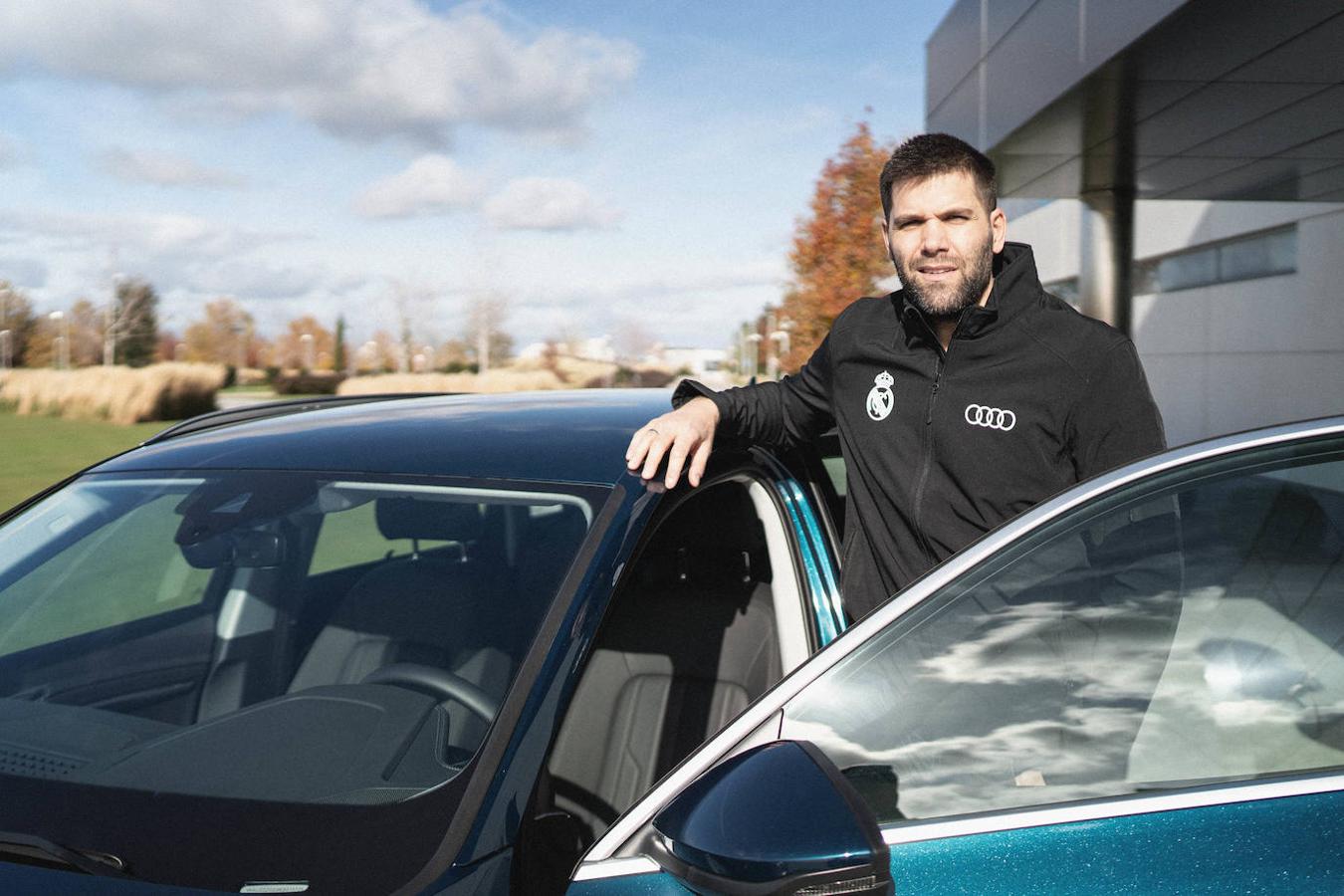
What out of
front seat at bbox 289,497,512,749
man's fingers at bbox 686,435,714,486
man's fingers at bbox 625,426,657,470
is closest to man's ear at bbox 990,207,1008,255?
man's fingers at bbox 686,435,714,486

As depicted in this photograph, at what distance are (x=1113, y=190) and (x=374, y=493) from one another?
45.7 feet

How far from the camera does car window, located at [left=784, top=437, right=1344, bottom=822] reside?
1374 mm

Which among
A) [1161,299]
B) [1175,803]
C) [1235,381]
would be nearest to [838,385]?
[1175,803]

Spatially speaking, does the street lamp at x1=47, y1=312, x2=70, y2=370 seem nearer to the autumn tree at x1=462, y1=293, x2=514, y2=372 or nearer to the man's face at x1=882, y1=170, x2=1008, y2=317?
the autumn tree at x1=462, y1=293, x2=514, y2=372

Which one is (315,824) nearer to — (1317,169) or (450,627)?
(450,627)

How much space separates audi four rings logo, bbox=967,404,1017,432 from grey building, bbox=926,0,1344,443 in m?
6.67

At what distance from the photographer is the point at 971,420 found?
227 centimetres

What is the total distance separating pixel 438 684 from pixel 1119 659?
115cm

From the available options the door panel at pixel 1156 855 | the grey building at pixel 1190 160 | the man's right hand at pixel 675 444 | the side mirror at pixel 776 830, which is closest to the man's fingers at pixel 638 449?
the man's right hand at pixel 675 444

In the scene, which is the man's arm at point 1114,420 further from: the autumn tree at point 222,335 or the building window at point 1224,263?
the autumn tree at point 222,335

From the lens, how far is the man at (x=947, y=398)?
222 centimetres

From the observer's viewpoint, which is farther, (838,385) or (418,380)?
(418,380)

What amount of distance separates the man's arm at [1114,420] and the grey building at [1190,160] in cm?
656

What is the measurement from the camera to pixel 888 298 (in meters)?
2.68
